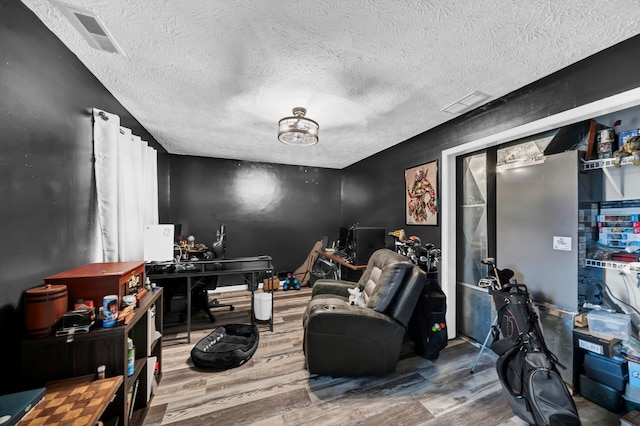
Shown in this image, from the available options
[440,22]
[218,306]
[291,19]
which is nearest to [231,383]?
[218,306]

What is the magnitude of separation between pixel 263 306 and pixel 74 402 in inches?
77.9

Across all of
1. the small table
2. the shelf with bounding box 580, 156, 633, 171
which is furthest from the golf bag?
the small table

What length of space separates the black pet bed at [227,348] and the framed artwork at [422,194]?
2.35 meters

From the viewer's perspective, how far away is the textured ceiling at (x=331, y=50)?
114cm

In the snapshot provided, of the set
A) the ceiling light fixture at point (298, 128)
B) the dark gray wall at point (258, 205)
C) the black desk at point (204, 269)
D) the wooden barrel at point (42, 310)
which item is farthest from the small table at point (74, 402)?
the dark gray wall at point (258, 205)

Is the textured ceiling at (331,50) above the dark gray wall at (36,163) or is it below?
above

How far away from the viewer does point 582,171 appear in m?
1.78

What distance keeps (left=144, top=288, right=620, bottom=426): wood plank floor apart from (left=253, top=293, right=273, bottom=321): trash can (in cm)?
55

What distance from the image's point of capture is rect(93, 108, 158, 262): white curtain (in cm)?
178

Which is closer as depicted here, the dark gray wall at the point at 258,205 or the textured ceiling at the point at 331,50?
the textured ceiling at the point at 331,50

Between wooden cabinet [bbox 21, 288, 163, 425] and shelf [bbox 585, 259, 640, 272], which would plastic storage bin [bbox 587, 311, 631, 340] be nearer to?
shelf [bbox 585, 259, 640, 272]

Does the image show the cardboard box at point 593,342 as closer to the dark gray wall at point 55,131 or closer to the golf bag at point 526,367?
the golf bag at point 526,367

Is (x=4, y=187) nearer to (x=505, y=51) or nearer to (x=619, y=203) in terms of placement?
(x=505, y=51)

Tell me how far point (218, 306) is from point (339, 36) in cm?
336
